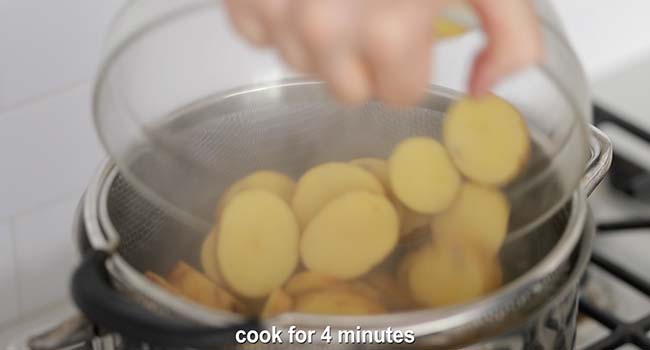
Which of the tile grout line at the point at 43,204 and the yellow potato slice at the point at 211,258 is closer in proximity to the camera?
the yellow potato slice at the point at 211,258

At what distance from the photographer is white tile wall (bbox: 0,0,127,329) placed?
0.54 meters

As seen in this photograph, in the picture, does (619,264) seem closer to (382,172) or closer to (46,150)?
(382,172)

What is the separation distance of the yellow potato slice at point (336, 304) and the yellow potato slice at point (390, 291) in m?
0.01

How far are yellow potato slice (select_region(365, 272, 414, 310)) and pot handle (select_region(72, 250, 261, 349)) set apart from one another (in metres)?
0.09

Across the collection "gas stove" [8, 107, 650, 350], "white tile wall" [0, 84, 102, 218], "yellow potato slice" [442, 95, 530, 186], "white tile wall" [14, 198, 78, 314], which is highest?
"yellow potato slice" [442, 95, 530, 186]

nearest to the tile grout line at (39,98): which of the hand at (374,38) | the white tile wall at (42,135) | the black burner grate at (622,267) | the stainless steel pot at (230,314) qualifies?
the white tile wall at (42,135)

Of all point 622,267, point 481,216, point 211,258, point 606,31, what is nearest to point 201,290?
point 211,258

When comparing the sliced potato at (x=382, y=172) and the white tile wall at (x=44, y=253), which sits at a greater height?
the sliced potato at (x=382, y=172)

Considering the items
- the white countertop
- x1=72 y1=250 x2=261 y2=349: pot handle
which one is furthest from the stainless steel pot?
the white countertop

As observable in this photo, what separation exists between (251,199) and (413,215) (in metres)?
0.07

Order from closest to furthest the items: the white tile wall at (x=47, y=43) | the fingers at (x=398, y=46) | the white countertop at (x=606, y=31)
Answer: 1. the fingers at (x=398, y=46)
2. the white tile wall at (x=47, y=43)
3. the white countertop at (x=606, y=31)

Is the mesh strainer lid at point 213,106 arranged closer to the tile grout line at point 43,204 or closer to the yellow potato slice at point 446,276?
the yellow potato slice at point 446,276

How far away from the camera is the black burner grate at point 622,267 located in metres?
0.57

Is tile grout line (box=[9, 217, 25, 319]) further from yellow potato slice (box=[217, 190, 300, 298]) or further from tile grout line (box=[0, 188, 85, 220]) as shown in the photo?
yellow potato slice (box=[217, 190, 300, 298])
